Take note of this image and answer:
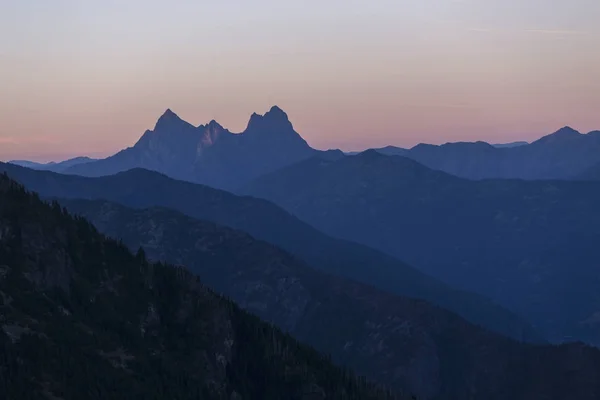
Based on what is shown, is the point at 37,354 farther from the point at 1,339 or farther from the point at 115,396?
the point at 115,396

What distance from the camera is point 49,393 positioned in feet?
619

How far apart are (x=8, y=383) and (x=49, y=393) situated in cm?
1072

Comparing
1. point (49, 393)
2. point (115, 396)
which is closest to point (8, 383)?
point (49, 393)

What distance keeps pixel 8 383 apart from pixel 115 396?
28.5m

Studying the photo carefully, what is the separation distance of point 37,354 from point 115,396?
2331 cm

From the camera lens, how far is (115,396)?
19938cm

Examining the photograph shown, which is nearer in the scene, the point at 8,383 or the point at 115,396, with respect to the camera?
the point at 8,383

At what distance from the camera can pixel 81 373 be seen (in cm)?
19988

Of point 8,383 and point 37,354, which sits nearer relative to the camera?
point 8,383

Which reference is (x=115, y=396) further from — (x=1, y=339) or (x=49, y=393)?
(x=1, y=339)

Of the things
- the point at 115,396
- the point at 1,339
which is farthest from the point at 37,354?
the point at 115,396

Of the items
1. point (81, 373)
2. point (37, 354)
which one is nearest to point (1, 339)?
point (37, 354)

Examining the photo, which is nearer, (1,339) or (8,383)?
(8,383)

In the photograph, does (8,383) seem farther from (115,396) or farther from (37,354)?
(115,396)
